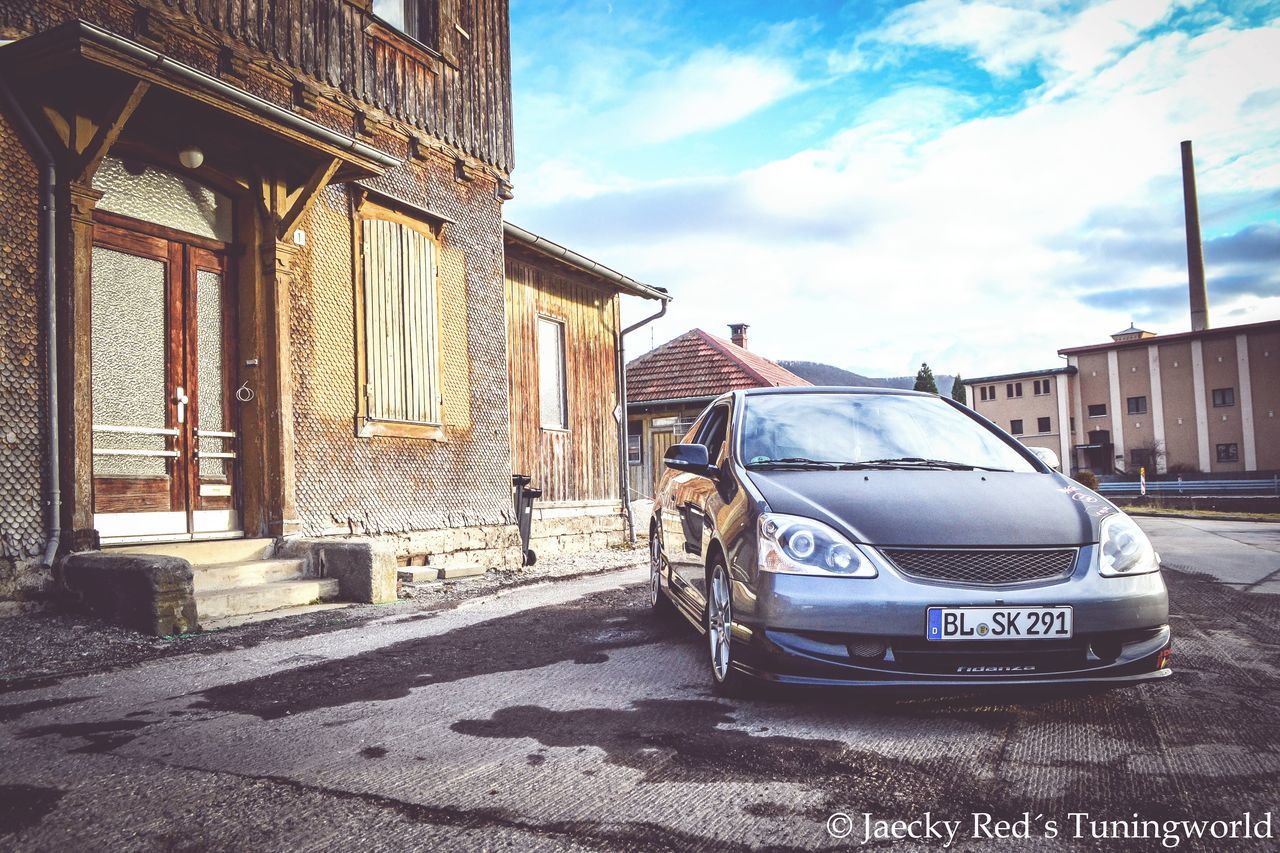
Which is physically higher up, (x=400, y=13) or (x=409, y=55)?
(x=400, y=13)

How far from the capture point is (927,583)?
11.7ft

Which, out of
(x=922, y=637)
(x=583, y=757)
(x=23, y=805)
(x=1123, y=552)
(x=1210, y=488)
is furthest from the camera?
(x=1210, y=488)

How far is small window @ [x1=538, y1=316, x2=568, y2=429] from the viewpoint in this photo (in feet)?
47.8

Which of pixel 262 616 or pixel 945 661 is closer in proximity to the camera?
pixel 945 661

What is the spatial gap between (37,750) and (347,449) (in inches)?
228

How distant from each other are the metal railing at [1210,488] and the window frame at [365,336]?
116ft

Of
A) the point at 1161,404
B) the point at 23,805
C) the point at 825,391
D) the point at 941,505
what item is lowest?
the point at 23,805


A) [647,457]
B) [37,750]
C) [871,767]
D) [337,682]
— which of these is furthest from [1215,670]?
[647,457]

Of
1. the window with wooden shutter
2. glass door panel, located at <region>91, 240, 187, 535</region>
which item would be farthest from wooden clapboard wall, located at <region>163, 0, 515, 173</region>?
glass door panel, located at <region>91, 240, 187, 535</region>

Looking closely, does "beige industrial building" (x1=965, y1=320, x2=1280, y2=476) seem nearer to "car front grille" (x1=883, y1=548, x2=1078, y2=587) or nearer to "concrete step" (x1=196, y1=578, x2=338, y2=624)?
"concrete step" (x1=196, y1=578, x2=338, y2=624)

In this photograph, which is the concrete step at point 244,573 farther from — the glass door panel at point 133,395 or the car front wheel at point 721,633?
the car front wheel at point 721,633

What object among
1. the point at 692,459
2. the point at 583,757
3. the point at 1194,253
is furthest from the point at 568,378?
the point at 1194,253

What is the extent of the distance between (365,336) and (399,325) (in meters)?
0.58

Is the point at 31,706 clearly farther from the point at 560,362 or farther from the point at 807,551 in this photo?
the point at 560,362
